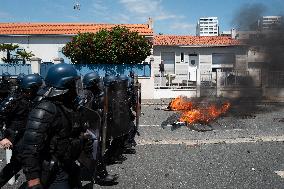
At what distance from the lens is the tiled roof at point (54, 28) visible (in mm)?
34281

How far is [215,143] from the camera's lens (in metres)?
9.57

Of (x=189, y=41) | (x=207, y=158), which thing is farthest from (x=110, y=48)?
(x=207, y=158)

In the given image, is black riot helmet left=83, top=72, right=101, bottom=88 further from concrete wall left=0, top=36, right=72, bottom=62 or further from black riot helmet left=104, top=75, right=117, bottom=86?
concrete wall left=0, top=36, right=72, bottom=62

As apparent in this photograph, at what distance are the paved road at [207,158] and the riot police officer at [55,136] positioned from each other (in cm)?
259

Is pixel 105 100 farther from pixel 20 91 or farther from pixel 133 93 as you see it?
pixel 133 93

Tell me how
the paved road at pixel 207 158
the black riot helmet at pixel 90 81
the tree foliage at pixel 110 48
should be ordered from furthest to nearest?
the tree foliage at pixel 110 48 < the black riot helmet at pixel 90 81 < the paved road at pixel 207 158

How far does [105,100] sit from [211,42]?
1271 inches

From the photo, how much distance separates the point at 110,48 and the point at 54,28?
1226cm

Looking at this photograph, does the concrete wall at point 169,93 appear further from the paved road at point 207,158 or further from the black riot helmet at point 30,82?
the black riot helmet at point 30,82

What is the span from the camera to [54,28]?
3591 centimetres

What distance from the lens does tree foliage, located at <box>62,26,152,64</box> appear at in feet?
85.1

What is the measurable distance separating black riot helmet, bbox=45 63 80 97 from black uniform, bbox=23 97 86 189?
123 millimetres

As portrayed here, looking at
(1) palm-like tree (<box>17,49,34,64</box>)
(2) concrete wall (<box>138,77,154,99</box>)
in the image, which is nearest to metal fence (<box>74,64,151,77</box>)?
(2) concrete wall (<box>138,77,154,99</box>)

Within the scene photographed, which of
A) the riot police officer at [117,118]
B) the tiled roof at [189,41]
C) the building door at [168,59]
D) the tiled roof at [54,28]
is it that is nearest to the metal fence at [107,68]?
the tiled roof at [54,28]
